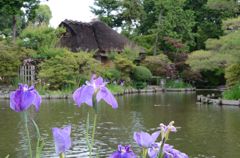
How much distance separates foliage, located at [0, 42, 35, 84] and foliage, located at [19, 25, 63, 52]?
96cm

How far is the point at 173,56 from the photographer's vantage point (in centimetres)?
2869

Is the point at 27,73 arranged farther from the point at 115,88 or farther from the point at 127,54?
the point at 127,54

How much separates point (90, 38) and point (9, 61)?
7744 mm

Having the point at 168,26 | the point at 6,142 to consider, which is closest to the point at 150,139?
the point at 6,142

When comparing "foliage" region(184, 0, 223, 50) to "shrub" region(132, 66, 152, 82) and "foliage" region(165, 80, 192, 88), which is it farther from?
"shrub" region(132, 66, 152, 82)

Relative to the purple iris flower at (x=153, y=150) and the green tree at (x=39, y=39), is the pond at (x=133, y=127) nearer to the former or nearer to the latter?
the purple iris flower at (x=153, y=150)

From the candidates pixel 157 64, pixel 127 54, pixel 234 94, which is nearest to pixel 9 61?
pixel 127 54

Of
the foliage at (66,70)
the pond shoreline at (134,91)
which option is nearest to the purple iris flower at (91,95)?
the pond shoreline at (134,91)

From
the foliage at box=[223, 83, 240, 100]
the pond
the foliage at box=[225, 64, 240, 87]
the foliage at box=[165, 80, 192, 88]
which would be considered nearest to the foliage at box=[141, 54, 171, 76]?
the foliage at box=[165, 80, 192, 88]

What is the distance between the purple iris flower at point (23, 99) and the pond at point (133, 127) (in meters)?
5.41

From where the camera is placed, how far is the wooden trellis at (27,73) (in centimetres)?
1964

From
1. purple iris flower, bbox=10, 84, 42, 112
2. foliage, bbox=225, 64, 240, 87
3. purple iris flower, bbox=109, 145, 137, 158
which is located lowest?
purple iris flower, bbox=109, 145, 137, 158

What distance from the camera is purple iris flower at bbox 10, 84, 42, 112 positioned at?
1238 mm

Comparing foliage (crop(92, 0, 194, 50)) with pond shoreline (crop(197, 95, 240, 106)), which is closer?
pond shoreline (crop(197, 95, 240, 106))
